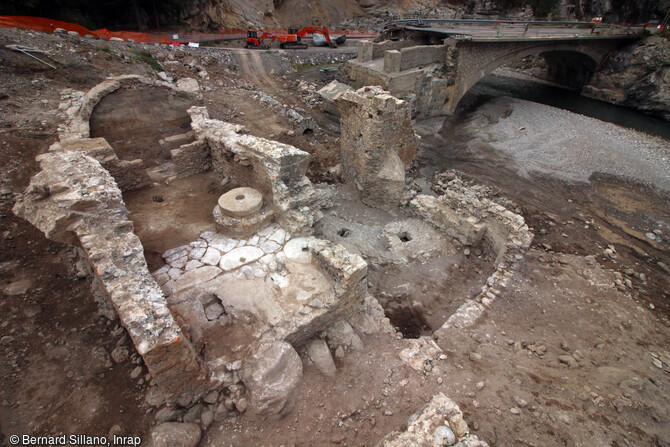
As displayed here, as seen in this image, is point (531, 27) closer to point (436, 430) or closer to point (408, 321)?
point (408, 321)

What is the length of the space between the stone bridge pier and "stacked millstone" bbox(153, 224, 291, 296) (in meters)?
12.7

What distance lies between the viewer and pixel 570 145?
48.5 ft

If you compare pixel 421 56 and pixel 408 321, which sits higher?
pixel 421 56

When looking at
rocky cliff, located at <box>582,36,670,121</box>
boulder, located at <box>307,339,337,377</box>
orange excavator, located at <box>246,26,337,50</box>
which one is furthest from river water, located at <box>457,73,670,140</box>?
boulder, located at <box>307,339,337,377</box>

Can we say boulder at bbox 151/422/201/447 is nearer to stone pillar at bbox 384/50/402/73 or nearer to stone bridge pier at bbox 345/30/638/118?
stone bridge pier at bbox 345/30/638/118

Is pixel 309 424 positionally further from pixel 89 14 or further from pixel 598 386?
pixel 89 14

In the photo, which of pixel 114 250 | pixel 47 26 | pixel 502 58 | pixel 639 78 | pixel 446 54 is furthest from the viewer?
pixel 639 78

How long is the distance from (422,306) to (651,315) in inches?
198

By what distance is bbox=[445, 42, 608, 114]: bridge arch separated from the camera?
17.8 m

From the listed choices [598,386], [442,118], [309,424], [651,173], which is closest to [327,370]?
[309,424]

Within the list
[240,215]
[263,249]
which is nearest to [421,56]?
[240,215]

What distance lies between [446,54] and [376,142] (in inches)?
485

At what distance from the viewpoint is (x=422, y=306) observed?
6.95 m

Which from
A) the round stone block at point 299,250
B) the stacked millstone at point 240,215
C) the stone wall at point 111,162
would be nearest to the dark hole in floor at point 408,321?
the round stone block at point 299,250
